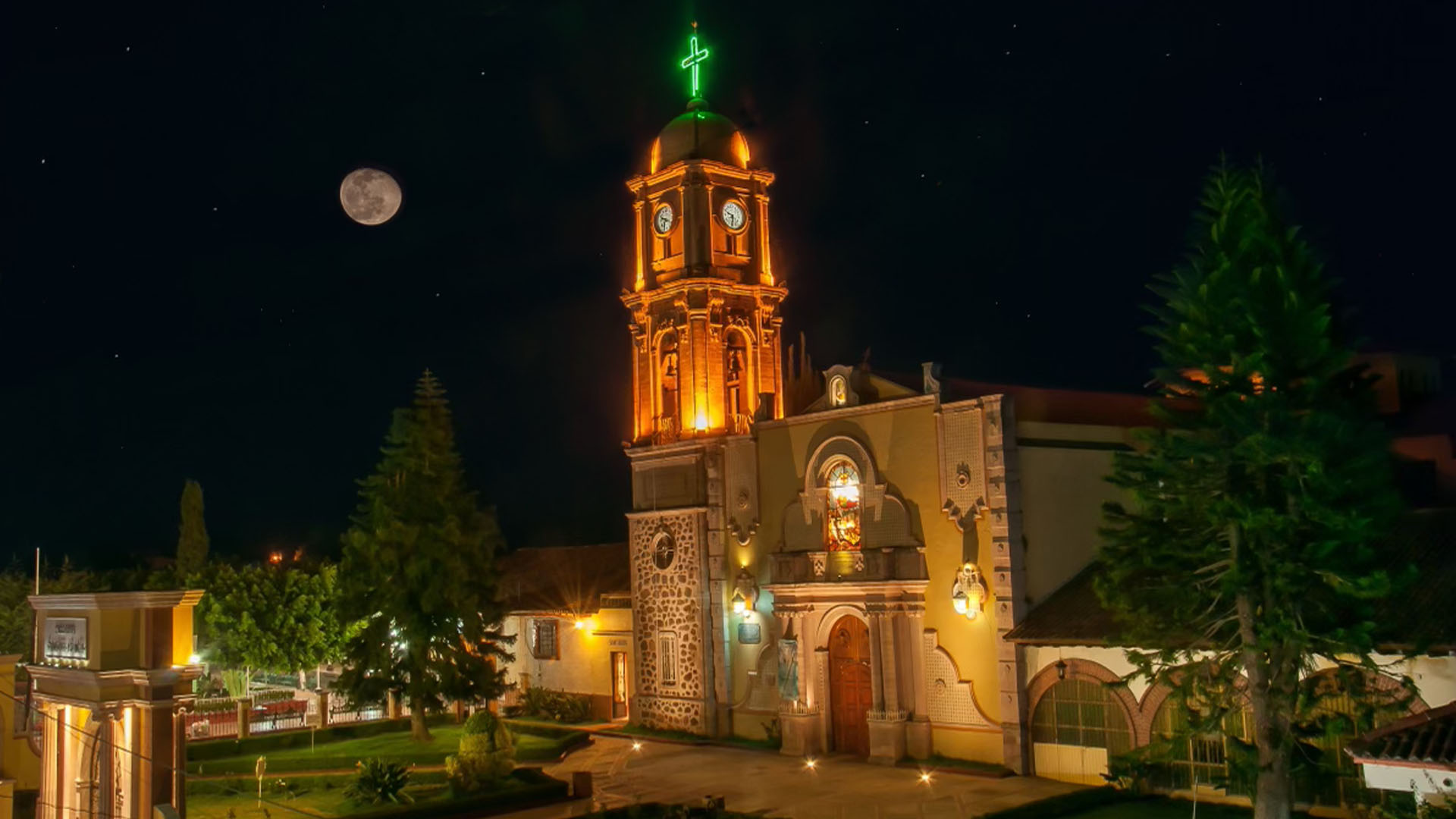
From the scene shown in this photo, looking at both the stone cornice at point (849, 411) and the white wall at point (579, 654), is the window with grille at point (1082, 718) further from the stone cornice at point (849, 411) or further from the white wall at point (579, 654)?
the white wall at point (579, 654)

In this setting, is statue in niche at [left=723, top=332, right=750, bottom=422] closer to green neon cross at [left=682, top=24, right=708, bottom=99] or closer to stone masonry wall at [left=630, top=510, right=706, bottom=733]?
stone masonry wall at [left=630, top=510, right=706, bottom=733]

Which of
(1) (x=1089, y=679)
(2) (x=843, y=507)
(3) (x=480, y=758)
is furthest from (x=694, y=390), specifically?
(1) (x=1089, y=679)

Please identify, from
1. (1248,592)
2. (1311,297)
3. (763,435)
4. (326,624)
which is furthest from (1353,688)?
(326,624)

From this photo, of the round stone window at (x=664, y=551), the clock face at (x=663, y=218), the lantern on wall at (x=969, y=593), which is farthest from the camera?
the clock face at (x=663, y=218)

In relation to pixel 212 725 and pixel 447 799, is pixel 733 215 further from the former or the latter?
pixel 212 725

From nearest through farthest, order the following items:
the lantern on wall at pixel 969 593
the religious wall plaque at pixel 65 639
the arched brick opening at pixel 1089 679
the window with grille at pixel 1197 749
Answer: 1. the religious wall plaque at pixel 65 639
2. the window with grille at pixel 1197 749
3. the arched brick opening at pixel 1089 679
4. the lantern on wall at pixel 969 593

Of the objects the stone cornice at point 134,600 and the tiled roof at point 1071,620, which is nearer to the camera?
the stone cornice at point 134,600

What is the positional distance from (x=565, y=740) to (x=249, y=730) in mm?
9755

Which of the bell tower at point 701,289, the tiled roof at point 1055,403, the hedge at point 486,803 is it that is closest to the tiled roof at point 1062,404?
the tiled roof at point 1055,403

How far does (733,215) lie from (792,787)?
17.5 metres

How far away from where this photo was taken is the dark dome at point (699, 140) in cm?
3853

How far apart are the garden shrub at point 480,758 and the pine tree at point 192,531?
35774 mm

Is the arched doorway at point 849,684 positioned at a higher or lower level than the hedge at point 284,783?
higher

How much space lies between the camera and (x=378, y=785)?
2734cm
